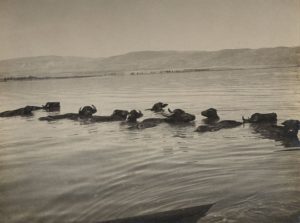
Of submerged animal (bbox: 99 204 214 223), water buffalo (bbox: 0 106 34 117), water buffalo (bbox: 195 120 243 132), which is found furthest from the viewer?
water buffalo (bbox: 195 120 243 132)

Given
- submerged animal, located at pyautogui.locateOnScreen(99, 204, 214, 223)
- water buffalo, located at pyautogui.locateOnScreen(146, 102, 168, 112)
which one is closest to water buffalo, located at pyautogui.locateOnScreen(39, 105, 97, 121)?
water buffalo, located at pyautogui.locateOnScreen(146, 102, 168, 112)

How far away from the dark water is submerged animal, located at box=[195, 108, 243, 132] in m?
0.03

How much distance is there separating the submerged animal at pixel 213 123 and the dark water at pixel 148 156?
3 centimetres

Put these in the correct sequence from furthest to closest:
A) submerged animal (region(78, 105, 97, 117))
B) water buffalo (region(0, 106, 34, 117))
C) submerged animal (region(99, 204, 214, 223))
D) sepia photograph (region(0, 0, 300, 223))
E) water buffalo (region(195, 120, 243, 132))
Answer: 1. water buffalo (region(195, 120, 243, 132))
2. submerged animal (region(78, 105, 97, 117))
3. water buffalo (region(0, 106, 34, 117))
4. sepia photograph (region(0, 0, 300, 223))
5. submerged animal (region(99, 204, 214, 223))

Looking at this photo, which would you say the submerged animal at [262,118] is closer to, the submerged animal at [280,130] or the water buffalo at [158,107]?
the submerged animal at [280,130]

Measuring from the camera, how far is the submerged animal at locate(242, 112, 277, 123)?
8.53 ft

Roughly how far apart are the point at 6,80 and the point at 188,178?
1231mm

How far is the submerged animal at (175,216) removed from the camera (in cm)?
212

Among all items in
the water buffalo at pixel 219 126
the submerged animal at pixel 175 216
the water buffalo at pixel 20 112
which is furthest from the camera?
the water buffalo at pixel 219 126

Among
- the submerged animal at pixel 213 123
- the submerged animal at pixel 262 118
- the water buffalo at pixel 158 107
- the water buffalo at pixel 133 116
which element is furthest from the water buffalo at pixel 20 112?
the submerged animal at pixel 262 118

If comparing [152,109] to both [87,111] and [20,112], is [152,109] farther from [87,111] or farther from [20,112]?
[20,112]

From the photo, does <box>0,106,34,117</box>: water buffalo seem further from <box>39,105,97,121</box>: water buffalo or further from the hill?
the hill

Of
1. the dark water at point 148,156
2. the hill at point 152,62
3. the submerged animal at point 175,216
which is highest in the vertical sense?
the hill at point 152,62

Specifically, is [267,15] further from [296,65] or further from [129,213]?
[129,213]
